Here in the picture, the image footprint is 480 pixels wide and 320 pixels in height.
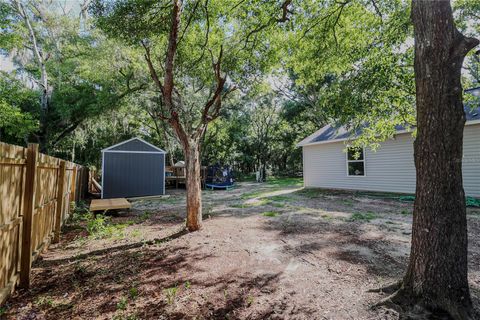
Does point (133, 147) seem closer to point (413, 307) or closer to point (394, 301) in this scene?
point (394, 301)

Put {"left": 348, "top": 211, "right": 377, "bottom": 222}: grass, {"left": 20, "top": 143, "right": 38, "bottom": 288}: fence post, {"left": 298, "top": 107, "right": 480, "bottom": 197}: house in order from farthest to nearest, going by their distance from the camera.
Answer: {"left": 298, "top": 107, "right": 480, "bottom": 197}: house → {"left": 348, "top": 211, "right": 377, "bottom": 222}: grass → {"left": 20, "top": 143, "right": 38, "bottom": 288}: fence post

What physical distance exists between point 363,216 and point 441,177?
460 centimetres

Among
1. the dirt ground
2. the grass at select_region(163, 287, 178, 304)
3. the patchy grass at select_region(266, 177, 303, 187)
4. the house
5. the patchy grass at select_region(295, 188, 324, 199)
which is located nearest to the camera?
the dirt ground

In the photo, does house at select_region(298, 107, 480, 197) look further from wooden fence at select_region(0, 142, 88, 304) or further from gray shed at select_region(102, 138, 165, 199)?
gray shed at select_region(102, 138, 165, 199)

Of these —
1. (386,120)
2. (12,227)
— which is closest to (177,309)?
(12,227)

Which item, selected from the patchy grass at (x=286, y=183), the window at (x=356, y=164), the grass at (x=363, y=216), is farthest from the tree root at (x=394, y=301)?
the patchy grass at (x=286, y=183)

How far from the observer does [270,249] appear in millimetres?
3885

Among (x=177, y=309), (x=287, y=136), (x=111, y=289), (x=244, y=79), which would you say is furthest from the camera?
(x=287, y=136)

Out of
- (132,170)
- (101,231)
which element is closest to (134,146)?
A: (132,170)

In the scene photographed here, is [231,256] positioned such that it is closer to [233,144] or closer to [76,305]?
[76,305]

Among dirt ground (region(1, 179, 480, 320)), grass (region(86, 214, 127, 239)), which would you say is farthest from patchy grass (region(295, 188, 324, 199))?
grass (region(86, 214, 127, 239))

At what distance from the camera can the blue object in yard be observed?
15516 millimetres

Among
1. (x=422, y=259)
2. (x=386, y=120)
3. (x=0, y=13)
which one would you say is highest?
(x=0, y=13)

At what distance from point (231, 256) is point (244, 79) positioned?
480 centimetres
